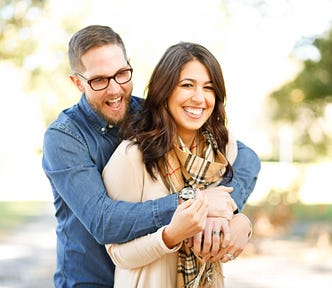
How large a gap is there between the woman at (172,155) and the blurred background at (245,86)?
11.1 ft

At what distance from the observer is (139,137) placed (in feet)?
5.64

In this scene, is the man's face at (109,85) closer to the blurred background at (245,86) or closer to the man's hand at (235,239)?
the man's hand at (235,239)

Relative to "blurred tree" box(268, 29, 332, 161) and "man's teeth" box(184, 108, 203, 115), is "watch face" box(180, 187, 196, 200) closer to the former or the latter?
"man's teeth" box(184, 108, 203, 115)

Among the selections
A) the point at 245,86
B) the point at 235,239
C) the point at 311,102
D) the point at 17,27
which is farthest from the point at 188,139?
the point at 245,86

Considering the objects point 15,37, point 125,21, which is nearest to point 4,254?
point 15,37

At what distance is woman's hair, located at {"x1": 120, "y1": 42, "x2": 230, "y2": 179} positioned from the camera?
172 cm

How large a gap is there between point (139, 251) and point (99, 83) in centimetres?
50

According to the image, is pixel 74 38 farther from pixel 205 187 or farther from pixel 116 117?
pixel 205 187

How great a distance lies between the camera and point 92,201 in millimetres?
1600

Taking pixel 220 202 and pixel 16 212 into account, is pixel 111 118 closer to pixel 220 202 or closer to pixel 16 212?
pixel 220 202

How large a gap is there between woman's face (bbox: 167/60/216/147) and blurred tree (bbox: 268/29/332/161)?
338 centimetres

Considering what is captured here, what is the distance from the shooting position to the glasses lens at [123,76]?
5.90ft

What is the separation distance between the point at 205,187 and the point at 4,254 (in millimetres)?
5351

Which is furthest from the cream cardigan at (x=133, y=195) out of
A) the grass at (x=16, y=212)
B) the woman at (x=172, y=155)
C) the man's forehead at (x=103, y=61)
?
the grass at (x=16, y=212)
